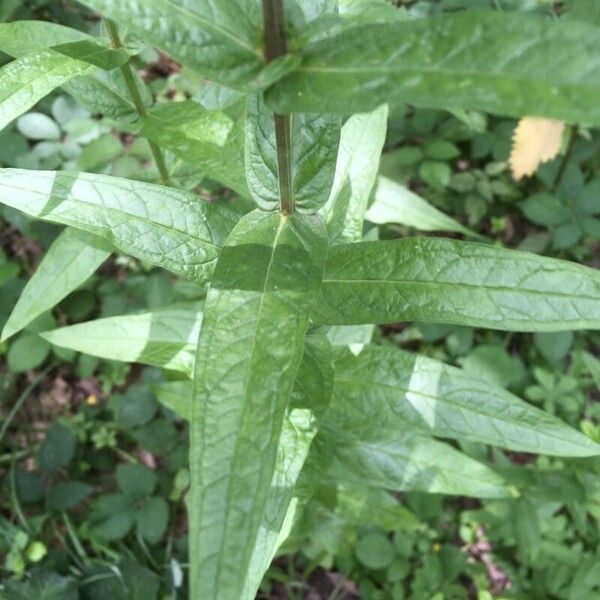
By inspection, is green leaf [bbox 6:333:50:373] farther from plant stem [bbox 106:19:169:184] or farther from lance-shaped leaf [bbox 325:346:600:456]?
lance-shaped leaf [bbox 325:346:600:456]

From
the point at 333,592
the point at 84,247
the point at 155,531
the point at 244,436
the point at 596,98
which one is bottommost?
the point at 333,592

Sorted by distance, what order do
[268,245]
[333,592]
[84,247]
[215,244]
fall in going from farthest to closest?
[333,592]
[84,247]
[215,244]
[268,245]

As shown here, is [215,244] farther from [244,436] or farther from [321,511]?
[321,511]

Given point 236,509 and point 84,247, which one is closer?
point 236,509

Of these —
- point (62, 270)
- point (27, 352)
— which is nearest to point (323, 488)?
point (62, 270)

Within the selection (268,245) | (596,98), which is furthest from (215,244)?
(596,98)

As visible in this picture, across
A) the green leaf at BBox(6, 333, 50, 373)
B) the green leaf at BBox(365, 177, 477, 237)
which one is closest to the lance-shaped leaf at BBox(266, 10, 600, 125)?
the green leaf at BBox(365, 177, 477, 237)
